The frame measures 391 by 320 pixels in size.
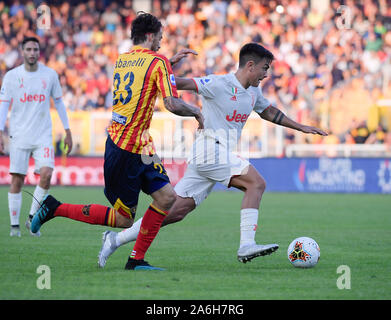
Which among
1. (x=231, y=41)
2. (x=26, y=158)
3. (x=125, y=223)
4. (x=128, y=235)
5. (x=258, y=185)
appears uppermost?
(x=231, y=41)

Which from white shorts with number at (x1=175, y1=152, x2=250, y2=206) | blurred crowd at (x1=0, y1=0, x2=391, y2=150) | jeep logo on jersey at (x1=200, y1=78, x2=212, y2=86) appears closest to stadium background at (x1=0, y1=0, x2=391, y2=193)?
blurred crowd at (x1=0, y1=0, x2=391, y2=150)

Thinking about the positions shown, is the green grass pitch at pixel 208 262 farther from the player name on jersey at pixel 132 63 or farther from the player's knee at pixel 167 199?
the player name on jersey at pixel 132 63

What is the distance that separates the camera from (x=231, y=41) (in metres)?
26.7

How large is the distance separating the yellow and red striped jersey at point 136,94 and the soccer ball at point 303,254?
1720 millimetres

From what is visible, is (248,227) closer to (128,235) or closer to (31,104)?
(128,235)

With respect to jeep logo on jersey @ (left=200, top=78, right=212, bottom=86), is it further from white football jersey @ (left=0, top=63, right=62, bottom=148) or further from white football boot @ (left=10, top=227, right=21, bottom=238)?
white football boot @ (left=10, top=227, right=21, bottom=238)

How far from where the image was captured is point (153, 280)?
6.44 meters

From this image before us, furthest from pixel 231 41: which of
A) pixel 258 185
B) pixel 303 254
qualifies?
pixel 303 254

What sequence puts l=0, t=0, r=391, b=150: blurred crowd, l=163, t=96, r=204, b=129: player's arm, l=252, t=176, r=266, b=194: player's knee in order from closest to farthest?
l=163, t=96, r=204, b=129: player's arm < l=252, t=176, r=266, b=194: player's knee < l=0, t=0, r=391, b=150: blurred crowd

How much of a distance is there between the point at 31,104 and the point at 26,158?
749 millimetres

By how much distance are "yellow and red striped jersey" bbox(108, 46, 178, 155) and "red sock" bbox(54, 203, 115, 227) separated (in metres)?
0.71

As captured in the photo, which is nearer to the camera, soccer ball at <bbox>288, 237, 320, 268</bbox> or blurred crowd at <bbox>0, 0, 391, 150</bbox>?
soccer ball at <bbox>288, 237, 320, 268</bbox>

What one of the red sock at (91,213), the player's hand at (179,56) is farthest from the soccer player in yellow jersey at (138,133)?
the player's hand at (179,56)

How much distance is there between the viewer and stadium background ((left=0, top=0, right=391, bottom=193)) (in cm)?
2184
